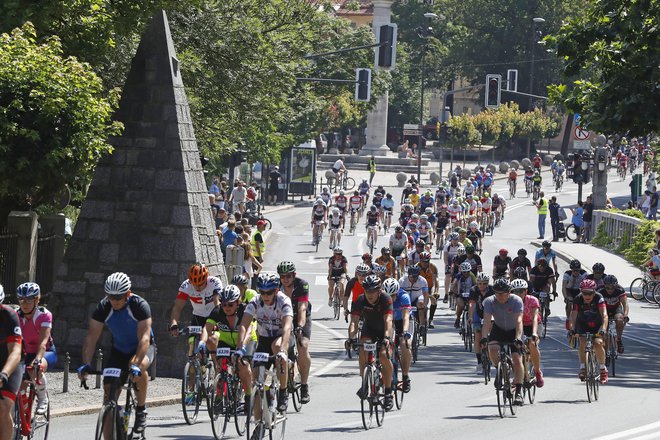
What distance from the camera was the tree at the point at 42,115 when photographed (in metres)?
19.7

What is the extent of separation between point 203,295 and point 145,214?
425 centimetres

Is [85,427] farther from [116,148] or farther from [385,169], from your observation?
[385,169]

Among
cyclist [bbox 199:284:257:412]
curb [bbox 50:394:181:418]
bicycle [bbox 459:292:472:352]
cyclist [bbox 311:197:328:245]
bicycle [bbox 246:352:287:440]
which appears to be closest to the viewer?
bicycle [bbox 246:352:287:440]

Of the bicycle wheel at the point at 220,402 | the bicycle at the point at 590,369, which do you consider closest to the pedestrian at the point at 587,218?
the bicycle at the point at 590,369

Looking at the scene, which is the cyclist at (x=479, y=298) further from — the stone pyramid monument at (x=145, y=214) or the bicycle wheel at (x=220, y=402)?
the bicycle wheel at (x=220, y=402)

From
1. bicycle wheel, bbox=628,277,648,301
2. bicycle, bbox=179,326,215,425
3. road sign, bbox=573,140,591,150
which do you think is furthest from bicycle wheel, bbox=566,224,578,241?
bicycle, bbox=179,326,215,425

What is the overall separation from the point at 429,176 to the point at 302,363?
215ft

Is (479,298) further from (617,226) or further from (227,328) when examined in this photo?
(617,226)

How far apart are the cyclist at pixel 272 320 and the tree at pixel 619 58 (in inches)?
603

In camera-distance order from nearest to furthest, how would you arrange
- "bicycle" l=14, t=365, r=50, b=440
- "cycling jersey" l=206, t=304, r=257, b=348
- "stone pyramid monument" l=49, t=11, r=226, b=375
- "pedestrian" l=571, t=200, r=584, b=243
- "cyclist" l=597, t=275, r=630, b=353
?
"bicycle" l=14, t=365, r=50, b=440 → "cycling jersey" l=206, t=304, r=257, b=348 → "stone pyramid monument" l=49, t=11, r=226, b=375 → "cyclist" l=597, t=275, r=630, b=353 → "pedestrian" l=571, t=200, r=584, b=243

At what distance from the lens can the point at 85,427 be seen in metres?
15.7

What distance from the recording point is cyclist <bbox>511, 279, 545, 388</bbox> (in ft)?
59.7

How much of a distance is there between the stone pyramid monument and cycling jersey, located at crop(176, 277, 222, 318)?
354 cm

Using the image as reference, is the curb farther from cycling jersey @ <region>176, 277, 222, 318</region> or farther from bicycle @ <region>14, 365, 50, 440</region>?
bicycle @ <region>14, 365, 50, 440</region>
